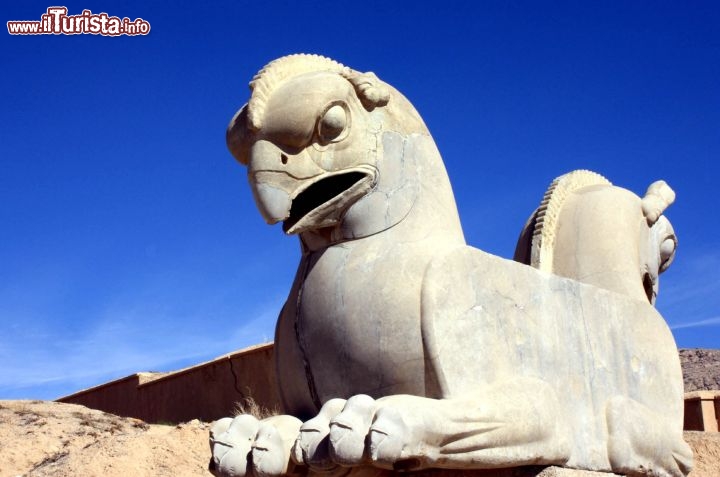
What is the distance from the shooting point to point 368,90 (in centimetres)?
463

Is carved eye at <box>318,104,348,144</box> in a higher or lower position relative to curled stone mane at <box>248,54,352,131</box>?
lower

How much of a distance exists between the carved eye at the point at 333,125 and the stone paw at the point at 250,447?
52.4 inches

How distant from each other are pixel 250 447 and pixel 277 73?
1739 mm

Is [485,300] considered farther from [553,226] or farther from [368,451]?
[553,226]

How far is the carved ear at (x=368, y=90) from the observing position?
182 inches

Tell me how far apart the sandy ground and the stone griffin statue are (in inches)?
208

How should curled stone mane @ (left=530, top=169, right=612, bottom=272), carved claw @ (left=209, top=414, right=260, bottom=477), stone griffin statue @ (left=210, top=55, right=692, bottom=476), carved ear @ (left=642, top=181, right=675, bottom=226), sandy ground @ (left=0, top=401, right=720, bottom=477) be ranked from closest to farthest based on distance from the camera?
stone griffin statue @ (left=210, top=55, right=692, bottom=476), carved claw @ (left=209, top=414, right=260, bottom=477), curled stone mane @ (left=530, top=169, right=612, bottom=272), carved ear @ (left=642, top=181, right=675, bottom=226), sandy ground @ (left=0, top=401, right=720, bottom=477)

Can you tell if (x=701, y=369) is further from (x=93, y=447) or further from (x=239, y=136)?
(x=239, y=136)

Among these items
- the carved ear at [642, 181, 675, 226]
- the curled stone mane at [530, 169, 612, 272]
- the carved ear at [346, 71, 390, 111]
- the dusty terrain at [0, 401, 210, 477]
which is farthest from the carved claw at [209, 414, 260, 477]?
the dusty terrain at [0, 401, 210, 477]

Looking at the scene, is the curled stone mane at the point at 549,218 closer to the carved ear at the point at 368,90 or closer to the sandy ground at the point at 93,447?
the carved ear at the point at 368,90

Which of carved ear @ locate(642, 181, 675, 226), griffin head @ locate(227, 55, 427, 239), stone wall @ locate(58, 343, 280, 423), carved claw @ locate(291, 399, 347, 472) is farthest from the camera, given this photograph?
stone wall @ locate(58, 343, 280, 423)

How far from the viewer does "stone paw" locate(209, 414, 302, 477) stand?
4.14 metres

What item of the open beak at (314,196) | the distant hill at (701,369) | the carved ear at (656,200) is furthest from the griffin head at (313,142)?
the distant hill at (701,369)

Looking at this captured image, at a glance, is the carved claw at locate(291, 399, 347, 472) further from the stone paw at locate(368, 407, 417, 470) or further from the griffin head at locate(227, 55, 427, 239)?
the griffin head at locate(227, 55, 427, 239)
